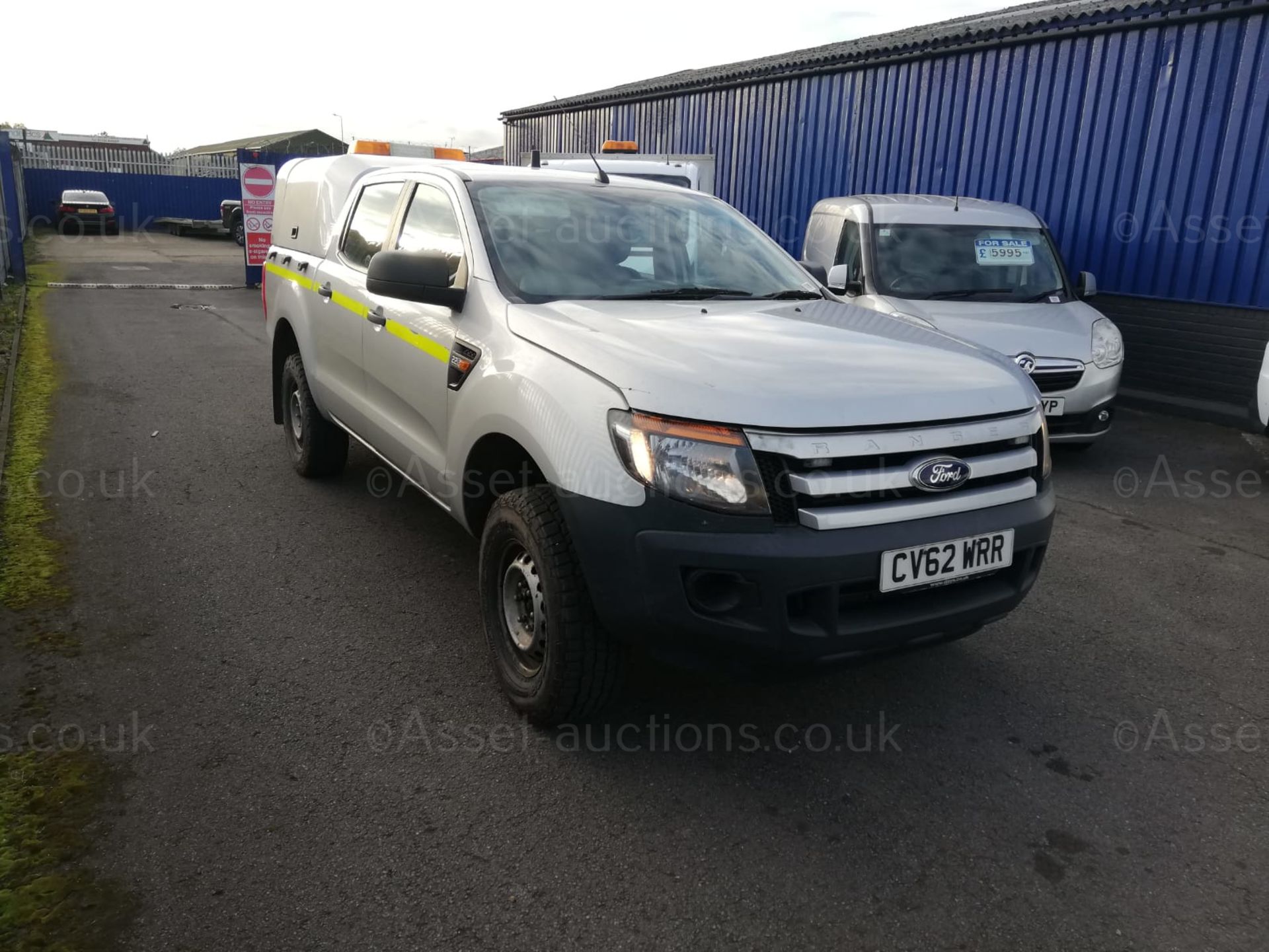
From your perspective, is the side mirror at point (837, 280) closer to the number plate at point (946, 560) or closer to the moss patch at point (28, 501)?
the number plate at point (946, 560)

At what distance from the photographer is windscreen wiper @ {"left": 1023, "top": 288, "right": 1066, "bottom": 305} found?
7.45m

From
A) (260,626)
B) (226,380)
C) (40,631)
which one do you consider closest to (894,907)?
(260,626)

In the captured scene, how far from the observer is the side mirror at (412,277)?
11.3 feet

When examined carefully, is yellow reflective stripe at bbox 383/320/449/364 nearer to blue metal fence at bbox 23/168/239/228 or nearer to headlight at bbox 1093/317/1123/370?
headlight at bbox 1093/317/1123/370

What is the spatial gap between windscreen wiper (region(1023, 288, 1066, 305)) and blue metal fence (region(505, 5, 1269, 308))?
2.32 metres

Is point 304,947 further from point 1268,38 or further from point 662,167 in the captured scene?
point 1268,38

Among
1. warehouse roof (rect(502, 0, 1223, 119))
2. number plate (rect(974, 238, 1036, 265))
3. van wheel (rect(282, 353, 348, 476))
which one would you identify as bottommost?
van wheel (rect(282, 353, 348, 476))

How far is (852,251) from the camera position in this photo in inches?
311

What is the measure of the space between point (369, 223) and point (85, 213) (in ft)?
99.1

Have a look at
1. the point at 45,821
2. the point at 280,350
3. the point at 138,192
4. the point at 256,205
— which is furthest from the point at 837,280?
the point at 138,192

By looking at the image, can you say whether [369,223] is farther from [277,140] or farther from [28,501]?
[277,140]

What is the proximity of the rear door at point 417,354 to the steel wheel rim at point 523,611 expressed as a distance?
2.04 feet

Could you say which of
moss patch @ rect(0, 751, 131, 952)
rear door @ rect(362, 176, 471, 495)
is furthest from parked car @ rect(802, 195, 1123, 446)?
moss patch @ rect(0, 751, 131, 952)

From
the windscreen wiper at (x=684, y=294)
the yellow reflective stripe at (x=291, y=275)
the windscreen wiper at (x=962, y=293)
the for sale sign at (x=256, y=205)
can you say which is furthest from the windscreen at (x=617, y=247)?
the for sale sign at (x=256, y=205)
